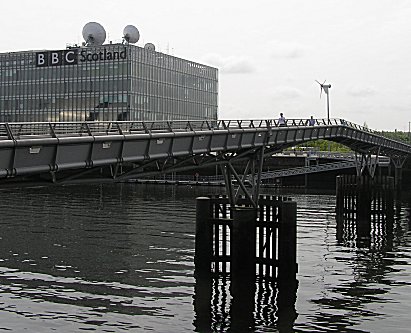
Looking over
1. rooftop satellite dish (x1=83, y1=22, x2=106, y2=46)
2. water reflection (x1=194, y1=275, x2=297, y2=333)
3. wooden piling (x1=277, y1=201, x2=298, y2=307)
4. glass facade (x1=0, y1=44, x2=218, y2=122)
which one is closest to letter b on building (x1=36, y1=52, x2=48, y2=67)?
glass facade (x1=0, y1=44, x2=218, y2=122)

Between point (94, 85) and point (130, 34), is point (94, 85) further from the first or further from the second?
point (130, 34)

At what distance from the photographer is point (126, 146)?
33094 millimetres

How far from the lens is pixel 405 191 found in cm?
11725

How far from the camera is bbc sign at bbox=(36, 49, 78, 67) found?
15675 cm

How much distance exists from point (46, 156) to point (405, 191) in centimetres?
9785

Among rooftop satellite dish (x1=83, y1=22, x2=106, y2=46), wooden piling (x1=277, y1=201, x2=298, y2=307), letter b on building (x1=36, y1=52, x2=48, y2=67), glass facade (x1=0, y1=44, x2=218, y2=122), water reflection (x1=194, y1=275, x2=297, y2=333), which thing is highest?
rooftop satellite dish (x1=83, y1=22, x2=106, y2=46)

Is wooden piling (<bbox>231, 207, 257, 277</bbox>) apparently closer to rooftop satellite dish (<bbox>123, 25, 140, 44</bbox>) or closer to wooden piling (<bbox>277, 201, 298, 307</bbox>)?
wooden piling (<bbox>277, 201, 298, 307</bbox>)

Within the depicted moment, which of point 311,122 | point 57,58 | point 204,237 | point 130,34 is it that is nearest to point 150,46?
point 130,34

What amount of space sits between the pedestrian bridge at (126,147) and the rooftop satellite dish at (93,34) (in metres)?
106

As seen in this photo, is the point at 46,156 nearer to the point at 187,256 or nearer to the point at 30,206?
the point at 187,256

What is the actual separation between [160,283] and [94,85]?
12427 centimetres

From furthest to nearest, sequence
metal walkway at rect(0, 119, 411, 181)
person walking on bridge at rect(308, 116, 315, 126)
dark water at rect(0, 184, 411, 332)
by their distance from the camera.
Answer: person walking on bridge at rect(308, 116, 315, 126)
dark water at rect(0, 184, 411, 332)
metal walkway at rect(0, 119, 411, 181)

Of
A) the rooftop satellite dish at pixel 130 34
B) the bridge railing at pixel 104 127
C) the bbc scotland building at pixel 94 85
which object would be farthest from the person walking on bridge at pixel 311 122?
the rooftop satellite dish at pixel 130 34

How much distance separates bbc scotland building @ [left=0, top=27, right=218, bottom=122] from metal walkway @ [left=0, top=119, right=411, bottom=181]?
3978 inches
